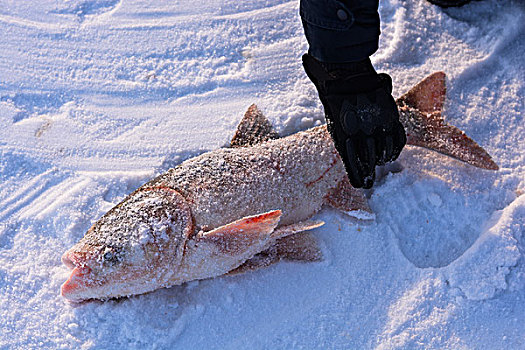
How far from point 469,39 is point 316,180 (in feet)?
5.47

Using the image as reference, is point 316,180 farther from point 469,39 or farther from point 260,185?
point 469,39

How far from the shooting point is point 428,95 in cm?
300

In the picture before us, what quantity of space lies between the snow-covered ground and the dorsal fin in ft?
0.92

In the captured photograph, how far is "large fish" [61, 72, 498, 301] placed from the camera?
248cm

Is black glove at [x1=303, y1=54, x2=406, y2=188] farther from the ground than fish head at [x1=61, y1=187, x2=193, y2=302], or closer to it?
farther from the ground

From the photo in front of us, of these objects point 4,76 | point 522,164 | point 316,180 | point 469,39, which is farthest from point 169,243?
point 469,39

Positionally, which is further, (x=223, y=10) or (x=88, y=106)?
(x=223, y=10)

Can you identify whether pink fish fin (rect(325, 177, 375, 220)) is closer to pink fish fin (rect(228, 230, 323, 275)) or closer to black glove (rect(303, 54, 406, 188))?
black glove (rect(303, 54, 406, 188))

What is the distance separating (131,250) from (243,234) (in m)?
0.60

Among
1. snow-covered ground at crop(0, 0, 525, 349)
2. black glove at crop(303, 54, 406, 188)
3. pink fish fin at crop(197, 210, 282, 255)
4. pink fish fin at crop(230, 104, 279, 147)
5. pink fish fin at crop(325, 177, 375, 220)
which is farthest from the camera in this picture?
pink fish fin at crop(230, 104, 279, 147)

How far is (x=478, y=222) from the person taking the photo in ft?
9.61

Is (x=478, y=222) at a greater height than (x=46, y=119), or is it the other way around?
(x=46, y=119)

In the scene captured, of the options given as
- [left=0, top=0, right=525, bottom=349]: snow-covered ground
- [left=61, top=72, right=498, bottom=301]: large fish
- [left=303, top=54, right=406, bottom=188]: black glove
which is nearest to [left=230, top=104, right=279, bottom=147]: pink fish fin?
[left=61, top=72, right=498, bottom=301]: large fish

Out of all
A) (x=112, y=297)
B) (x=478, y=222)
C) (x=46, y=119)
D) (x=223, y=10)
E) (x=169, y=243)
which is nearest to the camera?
(x=169, y=243)
